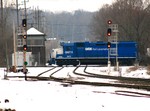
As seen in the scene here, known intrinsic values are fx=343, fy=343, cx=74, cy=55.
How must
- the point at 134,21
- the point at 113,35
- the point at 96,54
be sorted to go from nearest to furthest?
the point at 113,35, the point at 96,54, the point at 134,21

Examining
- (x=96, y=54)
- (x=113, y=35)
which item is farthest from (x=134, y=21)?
(x=113, y=35)

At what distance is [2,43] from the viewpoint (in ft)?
240

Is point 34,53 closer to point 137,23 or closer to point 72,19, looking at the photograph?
point 137,23

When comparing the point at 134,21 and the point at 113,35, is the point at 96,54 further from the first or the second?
the point at 134,21

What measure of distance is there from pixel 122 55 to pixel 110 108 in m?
40.0

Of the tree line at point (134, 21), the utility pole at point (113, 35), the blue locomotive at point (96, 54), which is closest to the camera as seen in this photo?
the utility pole at point (113, 35)

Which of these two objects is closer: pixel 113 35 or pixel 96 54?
pixel 113 35

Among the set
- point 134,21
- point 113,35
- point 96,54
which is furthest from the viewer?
point 134,21

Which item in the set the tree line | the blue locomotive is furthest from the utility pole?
the tree line

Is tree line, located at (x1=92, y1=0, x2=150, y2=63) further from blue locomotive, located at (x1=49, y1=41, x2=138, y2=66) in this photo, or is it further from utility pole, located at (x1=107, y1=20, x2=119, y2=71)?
utility pole, located at (x1=107, y1=20, x2=119, y2=71)

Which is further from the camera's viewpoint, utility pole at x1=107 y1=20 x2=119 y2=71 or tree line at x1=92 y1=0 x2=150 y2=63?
tree line at x1=92 y1=0 x2=150 y2=63

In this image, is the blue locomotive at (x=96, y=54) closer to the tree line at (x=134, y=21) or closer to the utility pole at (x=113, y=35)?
the utility pole at (x=113, y=35)

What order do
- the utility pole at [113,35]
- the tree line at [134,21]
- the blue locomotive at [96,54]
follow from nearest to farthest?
the utility pole at [113,35], the blue locomotive at [96,54], the tree line at [134,21]

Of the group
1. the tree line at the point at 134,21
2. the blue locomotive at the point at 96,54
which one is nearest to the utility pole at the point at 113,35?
the blue locomotive at the point at 96,54
